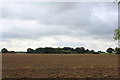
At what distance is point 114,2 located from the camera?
14.4 metres

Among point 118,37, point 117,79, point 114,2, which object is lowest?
point 117,79

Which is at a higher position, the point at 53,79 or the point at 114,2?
the point at 114,2

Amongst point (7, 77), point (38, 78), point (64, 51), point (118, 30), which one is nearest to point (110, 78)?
point (118, 30)

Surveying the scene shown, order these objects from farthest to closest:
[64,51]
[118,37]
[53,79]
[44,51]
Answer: [64,51]
[44,51]
[118,37]
[53,79]

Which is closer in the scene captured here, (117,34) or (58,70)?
(117,34)

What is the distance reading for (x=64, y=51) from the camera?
63.5 m

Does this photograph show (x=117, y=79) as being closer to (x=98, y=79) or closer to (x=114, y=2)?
(x=98, y=79)

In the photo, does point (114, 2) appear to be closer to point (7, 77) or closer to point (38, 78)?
point (38, 78)

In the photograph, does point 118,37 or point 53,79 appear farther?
point 118,37

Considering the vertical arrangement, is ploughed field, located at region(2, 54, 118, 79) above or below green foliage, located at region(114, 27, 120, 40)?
below

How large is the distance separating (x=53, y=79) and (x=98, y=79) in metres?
3.74

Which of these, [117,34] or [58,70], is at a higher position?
[117,34]

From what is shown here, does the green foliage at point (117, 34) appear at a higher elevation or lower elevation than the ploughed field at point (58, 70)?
higher

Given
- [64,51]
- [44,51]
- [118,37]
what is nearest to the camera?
[118,37]
